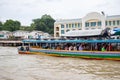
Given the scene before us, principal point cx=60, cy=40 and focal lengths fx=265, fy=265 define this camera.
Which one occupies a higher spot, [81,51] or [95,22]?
[95,22]

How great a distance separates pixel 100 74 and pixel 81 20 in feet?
135

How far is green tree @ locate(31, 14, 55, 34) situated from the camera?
264 ft

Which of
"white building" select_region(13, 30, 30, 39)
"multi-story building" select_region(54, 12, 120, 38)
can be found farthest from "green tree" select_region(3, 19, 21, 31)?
"multi-story building" select_region(54, 12, 120, 38)

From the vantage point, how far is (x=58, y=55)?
27.3 meters

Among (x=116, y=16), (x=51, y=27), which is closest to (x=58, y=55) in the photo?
(x=116, y=16)

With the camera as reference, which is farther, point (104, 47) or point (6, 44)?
point (6, 44)

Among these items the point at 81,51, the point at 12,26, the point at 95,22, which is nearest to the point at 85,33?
the point at 81,51

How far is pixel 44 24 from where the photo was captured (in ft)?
264

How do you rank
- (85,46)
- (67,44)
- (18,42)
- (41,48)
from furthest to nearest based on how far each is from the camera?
(18,42)
(41,48)
(67,44)
(85,46)

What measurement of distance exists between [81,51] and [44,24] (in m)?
56.0

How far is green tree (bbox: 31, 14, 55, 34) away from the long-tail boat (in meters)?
48.4

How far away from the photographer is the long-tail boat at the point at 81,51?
2306cm

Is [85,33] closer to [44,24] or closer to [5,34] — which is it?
[5,34]

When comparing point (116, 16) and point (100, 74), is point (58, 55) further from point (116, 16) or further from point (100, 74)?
point (116, 16)
